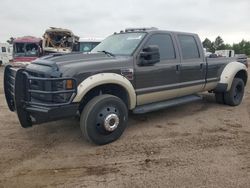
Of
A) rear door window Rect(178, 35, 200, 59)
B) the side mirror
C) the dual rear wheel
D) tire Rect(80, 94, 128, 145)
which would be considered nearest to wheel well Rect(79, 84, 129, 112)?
tire Rect(80, 94, 128, 145)

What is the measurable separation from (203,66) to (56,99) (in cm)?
368

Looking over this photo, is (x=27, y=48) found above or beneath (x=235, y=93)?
above

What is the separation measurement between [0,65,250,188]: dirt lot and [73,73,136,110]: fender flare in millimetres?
729

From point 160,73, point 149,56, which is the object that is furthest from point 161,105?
point 149,56

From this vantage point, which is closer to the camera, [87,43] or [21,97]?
[21,97]

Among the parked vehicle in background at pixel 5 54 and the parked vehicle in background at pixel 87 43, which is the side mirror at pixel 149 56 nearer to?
the parked vehicle in background at pixel 87 43

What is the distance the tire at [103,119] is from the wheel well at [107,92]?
0.18 meters

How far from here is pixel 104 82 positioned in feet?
14.4

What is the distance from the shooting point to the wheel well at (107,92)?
4518 millimetres

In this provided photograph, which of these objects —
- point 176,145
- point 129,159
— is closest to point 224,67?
point 176,145

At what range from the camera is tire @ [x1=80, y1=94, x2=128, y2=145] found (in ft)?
13.9

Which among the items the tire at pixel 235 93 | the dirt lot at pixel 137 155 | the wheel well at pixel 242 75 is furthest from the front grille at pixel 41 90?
the wheel well at pixel 242 75

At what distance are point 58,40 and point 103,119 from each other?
1819 cm

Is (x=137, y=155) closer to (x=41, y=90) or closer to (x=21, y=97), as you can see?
(x=41, y=90)
